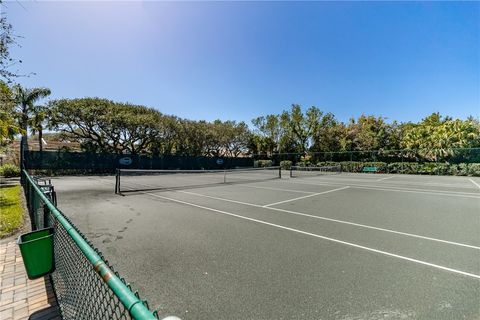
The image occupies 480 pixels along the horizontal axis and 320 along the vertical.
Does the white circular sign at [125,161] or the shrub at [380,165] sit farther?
the shrub at [380,165]

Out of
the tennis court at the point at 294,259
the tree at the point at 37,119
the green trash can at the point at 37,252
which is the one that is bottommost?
the tennis court at the point at 294,259

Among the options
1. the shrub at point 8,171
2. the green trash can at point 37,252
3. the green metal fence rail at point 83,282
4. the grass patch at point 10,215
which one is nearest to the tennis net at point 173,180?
the grass patch at point 10,215

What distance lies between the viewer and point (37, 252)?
298 cm

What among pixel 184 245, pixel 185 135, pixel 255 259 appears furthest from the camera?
pixel 185 135

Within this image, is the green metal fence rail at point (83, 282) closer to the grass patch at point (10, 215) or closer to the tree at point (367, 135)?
the grass patch at point (10, 215)

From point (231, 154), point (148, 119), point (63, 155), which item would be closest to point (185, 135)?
point (148, 119)

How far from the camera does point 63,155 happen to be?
78.7ft

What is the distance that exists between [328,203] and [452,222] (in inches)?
147

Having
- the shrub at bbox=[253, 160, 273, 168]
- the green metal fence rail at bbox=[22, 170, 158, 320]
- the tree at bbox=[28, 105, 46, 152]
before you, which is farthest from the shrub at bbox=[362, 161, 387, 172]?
the tree at bbox=[28, 105, 46, 152]

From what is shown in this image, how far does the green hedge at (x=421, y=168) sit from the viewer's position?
25656mm

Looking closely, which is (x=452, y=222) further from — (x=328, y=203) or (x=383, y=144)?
(x=383, y=144)

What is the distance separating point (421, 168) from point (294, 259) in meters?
31.4

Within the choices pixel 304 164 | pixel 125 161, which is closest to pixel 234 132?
pixel 304 164

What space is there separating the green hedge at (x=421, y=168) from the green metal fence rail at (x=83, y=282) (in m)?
33.9
